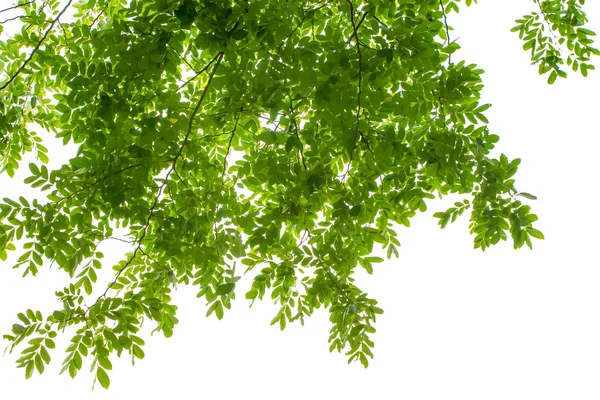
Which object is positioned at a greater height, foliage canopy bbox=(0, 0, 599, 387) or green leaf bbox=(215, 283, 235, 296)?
foliage canopy bbox=(0, 0, 599, 387)

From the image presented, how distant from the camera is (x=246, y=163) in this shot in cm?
196

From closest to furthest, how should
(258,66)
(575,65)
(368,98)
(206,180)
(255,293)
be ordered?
(258,66), (368,98), (255,293), (206,180), (575,65)

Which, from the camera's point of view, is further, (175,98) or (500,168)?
(175,98)

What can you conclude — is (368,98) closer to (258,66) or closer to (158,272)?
(258,66)

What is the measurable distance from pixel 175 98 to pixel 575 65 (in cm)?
231

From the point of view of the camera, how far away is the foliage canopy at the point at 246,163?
153 cm

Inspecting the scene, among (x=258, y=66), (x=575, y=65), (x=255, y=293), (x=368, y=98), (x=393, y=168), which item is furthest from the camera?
(x=575, y=65)

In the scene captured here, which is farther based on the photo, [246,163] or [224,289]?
[246,163]

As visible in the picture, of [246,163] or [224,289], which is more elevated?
[246,163]

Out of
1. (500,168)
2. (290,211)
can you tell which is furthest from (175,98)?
(500,168)

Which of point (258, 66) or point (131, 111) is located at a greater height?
point (131, 111)

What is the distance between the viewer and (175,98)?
1.80 m

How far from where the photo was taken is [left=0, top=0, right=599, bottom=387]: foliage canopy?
5.02 feet

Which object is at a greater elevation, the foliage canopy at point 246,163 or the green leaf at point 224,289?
the foliage canopy at point 246,163
